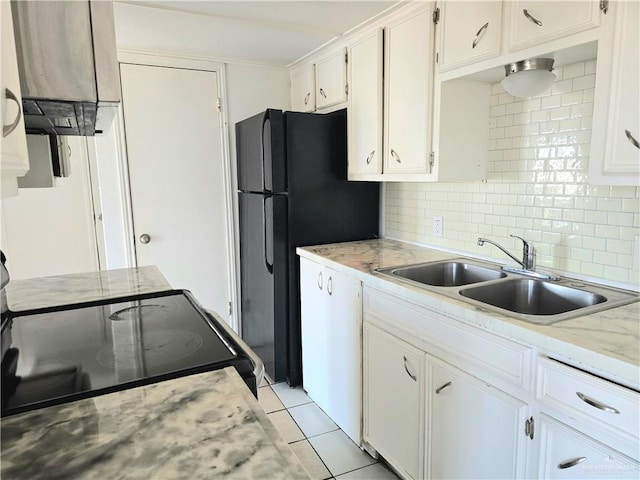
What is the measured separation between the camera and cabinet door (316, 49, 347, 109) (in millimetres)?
2597

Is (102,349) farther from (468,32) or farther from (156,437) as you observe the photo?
(468,32)

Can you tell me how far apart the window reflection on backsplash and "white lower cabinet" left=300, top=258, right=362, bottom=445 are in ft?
2.29

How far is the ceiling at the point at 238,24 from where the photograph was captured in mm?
2094

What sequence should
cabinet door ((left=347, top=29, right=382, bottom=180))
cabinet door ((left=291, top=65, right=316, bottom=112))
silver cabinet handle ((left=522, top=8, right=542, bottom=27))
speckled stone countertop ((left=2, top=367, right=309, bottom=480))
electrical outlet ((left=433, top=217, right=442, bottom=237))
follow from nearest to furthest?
speckled stone countertop ((left=2, top=367, right=309, bottom=480)), silver cabinet handle ((left=522, top=8, right=542, bottom=27)), cabinet door ((left=347, top=29, right=382, bottom=180)), electrical outlet ((left=433, top=217, right=442, bottom=237)), cabinet door ((left=291, top=65, right=316, bottom=112))

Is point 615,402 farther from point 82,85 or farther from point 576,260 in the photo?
point 82,85

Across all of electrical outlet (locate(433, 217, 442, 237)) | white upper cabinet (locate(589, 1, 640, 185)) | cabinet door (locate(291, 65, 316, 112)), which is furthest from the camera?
cabinet door (locate(291, 65, 316, 112))

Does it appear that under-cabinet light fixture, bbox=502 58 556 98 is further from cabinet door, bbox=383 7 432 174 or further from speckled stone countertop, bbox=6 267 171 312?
speckled stone countertop, bbox=6 267 171 312

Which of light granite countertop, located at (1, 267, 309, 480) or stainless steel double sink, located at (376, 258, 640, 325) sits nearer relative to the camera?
light granite countertop, located at (1, 267, 309, 480)

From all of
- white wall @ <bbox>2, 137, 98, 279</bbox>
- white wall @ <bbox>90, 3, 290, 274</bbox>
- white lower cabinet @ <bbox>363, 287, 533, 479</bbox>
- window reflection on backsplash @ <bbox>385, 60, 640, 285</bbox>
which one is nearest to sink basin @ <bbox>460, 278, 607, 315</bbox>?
window reflection on backsplash @ <bbox>385, 60, 640, 285</bbox>

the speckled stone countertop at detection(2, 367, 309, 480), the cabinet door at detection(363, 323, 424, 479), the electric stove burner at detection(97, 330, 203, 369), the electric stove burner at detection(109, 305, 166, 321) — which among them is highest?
the electric stove burner at detection(109, 305, 166, 321)

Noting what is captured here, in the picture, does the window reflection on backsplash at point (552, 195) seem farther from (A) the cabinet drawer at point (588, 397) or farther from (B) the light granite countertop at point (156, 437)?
(B) the light granite countertop at point (156, 437)

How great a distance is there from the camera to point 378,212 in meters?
2.87

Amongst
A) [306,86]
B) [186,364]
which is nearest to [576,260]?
[186,364]

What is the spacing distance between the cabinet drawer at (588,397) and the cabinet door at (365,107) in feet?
4.69
